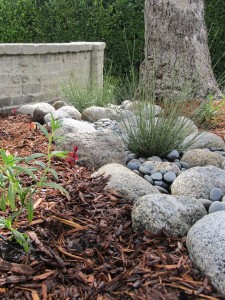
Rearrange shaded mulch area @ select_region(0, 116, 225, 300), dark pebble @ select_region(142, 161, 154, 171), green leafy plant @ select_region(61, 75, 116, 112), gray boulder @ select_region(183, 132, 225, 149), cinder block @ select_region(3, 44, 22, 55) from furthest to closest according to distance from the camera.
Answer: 1. green leafy plant @ select_region(61, 75, 116, 112)
2. cinder block @ select_region(3, 44, 22, 55)
3. gray boulder @ select_region(183, 132, 225, 149)
4. dark pebble @ select_region(142, 161, 154, 171)
5. shaded mulch area @ select_region(0, 116, 225, 300)

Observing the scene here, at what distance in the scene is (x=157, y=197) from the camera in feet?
10.2

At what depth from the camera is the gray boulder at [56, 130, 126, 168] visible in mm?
4328

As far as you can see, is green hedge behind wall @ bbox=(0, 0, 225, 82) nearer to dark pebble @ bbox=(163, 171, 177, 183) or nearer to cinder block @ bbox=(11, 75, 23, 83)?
cinder block @ bbox=(11, 75, 23, 83)

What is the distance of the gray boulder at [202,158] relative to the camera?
15.3 ft

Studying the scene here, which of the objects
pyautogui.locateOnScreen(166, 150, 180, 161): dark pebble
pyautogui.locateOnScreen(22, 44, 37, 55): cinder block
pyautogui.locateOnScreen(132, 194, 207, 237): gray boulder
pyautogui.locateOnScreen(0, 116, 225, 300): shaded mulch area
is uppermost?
pyautogui.locateOnScreen(22, 44, 37, 55): cinder block

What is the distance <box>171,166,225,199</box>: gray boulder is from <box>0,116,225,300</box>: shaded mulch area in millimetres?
596

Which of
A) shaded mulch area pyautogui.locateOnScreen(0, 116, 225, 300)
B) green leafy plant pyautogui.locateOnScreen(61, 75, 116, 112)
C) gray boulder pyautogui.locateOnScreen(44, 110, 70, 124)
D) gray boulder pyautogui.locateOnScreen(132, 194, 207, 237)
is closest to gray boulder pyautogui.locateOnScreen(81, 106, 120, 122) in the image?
gray boulder pyautogui.locateOnScreen(44, 110, 70, 124)

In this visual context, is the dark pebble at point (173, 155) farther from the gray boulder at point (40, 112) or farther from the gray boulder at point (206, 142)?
the gray boulder at point (40, 112)

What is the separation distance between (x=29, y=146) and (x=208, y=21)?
7.65m

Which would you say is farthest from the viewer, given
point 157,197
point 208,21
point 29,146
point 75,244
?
point 208,21

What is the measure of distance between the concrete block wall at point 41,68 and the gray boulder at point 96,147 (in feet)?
9.01

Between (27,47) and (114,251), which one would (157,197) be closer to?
(114,251)

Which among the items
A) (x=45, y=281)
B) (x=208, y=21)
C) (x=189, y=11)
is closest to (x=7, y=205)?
(x=45, y=281)

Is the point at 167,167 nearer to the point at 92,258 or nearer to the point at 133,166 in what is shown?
the point at 133,166
